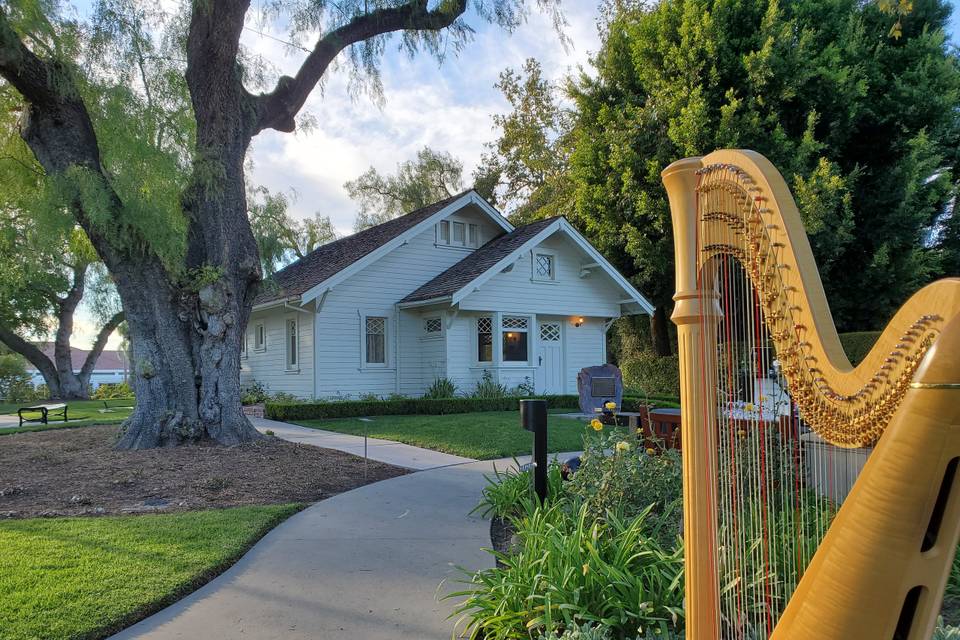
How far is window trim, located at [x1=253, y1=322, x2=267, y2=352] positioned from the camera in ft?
68.0

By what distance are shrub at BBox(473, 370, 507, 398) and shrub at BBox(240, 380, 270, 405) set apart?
6427mm

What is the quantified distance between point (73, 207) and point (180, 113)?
7.51ft

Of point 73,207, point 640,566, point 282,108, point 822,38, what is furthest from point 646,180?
point 640,566

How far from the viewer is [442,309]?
18.4 metres

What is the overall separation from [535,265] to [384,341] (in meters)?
5.25

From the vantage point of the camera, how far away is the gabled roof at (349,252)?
1766 cm

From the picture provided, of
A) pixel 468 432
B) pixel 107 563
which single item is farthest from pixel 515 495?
pixel 468 432

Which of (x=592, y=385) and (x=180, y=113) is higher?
(x=180, y=113)

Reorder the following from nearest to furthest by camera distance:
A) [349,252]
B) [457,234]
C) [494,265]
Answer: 1. [494,265]
2. [349,252]
3. [457,234]

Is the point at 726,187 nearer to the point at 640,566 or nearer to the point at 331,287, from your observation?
the point at 640,566

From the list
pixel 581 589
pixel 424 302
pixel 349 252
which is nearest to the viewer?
pixel 581 589

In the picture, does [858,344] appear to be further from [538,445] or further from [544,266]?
A: [538,445]

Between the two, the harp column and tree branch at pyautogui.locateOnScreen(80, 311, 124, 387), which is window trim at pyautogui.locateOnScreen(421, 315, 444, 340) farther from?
tree branch at pyautogui.locateOnScreen(80, 311, 124, 387)

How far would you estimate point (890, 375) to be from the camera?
48.3 inches
